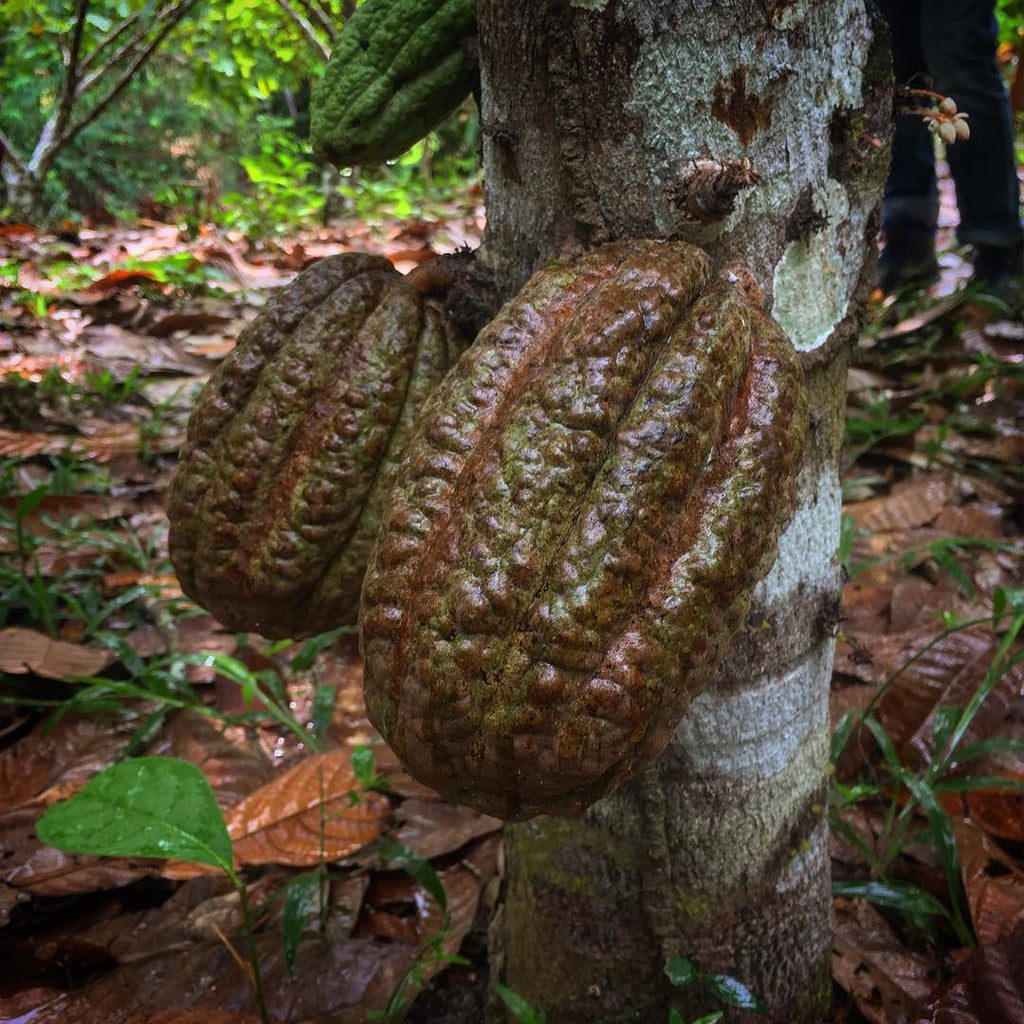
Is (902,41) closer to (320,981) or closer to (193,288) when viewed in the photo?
(193,288)

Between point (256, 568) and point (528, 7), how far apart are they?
671 millimetres

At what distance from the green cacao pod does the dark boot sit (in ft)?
11.2

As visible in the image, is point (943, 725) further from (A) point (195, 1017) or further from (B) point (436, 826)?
(A) point (195, 1017)

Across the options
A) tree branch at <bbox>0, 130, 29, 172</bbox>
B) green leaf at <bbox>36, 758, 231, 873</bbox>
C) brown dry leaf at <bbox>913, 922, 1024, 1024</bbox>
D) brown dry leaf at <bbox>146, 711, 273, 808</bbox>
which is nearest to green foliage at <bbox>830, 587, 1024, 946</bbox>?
brown dry leaf at <bbox>913, 922, 1024, 1024</bbox>

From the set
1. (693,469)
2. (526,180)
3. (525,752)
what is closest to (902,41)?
(526,180)

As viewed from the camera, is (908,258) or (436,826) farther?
(908,258)

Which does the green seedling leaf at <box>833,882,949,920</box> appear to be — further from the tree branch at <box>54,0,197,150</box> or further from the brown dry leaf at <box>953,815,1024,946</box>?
the tree branch at <box>54,0,197,150</box>

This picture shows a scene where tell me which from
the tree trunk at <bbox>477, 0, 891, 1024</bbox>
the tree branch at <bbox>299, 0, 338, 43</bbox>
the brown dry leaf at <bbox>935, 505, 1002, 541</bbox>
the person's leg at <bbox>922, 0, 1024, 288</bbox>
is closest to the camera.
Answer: the tree trunk at <bbox>477, 0, 891, 1024</bbox>

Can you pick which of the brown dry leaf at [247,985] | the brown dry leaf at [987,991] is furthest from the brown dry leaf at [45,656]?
the brown dry leaf at [987,991]

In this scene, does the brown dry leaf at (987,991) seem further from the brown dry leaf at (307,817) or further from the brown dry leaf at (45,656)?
the brown dry leaf at (45,656)

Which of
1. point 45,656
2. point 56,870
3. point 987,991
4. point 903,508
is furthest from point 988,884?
point 45,656

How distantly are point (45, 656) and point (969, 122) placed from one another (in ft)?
11.8

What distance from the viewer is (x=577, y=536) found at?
0.77 m

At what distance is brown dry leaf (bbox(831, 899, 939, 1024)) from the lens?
4.47 feet
